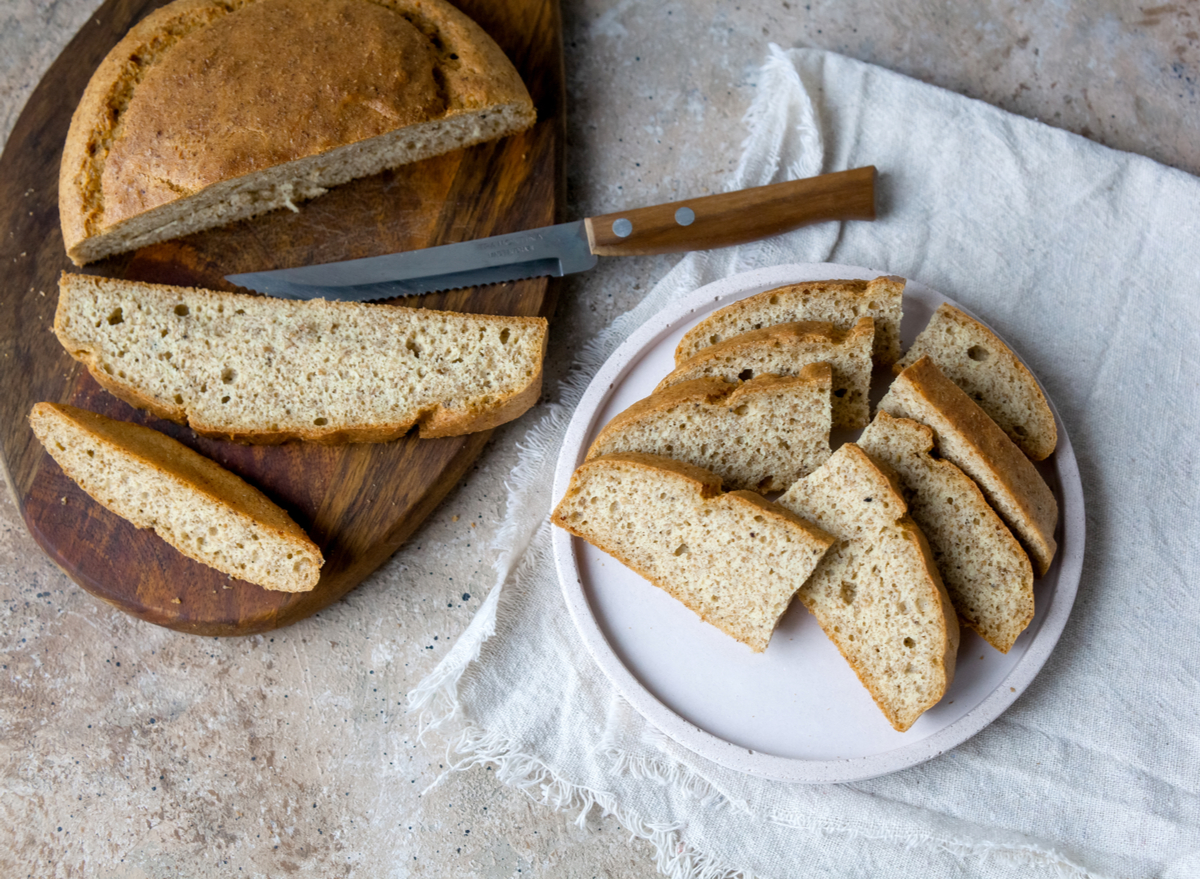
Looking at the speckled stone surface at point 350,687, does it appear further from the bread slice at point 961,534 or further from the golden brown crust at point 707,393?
the bread slice at point 961,534

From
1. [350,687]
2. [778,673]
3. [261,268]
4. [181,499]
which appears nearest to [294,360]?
[261,268]

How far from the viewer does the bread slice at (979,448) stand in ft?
7.79

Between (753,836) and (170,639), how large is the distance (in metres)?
2.15

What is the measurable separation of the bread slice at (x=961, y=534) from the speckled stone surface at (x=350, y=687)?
1104 millimetres

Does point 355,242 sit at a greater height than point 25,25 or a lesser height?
lesser

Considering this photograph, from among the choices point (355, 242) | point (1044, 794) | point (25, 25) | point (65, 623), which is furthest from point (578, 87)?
point (1044, 794)

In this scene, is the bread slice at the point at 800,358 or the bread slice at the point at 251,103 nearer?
the bread slice at the point at 800,358

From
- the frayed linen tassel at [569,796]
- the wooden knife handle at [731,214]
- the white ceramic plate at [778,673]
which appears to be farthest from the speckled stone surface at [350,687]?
the white ceramic plate at [778,673]

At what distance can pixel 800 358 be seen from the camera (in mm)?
2527

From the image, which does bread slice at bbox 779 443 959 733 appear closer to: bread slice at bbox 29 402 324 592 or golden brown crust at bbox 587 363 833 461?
golden brown crust at bbox 587 363 833 461

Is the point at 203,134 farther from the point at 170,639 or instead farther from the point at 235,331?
the point at 170,639

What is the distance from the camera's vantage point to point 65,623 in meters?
2.97

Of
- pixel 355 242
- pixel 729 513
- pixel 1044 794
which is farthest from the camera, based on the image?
pixel 355 242

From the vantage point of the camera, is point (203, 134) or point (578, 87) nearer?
point (203, 134)
